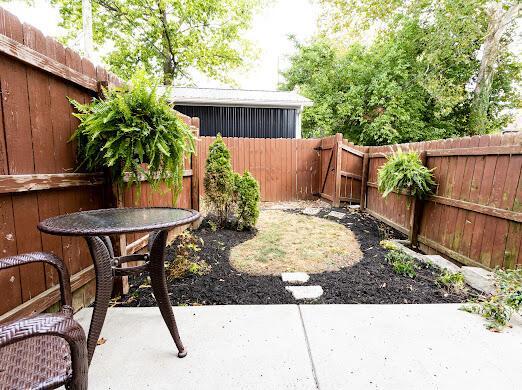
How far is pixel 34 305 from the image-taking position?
1.64 meters

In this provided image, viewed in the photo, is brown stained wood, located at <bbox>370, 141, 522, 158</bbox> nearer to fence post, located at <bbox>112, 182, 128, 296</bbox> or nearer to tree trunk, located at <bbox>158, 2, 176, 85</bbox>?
fence post, located at <bbox>112, 182, 128, 296</bbox>

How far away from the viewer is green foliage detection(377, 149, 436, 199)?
3584 millimetres

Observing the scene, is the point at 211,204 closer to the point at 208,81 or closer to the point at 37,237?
the point at 37,237

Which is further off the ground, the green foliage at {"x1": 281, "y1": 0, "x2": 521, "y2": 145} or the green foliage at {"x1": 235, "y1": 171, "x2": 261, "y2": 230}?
the green foliage at {"x1": 281, "y1": 0, "x2": 521, "y2": 145}

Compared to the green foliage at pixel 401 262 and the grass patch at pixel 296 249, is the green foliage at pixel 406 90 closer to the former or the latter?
the grass patch at pixel 296 249

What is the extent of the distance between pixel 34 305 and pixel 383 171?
4.17 metres

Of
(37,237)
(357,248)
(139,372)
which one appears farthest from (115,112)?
(357,248)

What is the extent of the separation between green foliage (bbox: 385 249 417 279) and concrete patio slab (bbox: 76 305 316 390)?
4.67 ft

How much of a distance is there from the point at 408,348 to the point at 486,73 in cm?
1332

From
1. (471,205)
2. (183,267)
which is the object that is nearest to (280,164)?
(471,205)

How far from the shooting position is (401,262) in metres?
3.05

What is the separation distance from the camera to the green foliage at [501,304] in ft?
6.23

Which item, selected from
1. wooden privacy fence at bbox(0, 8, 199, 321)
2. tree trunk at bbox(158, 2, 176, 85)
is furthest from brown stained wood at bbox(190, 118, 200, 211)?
tree trunk at bbox(158, 2, 176, 85)

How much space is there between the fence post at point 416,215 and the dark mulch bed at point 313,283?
3.35 ft
